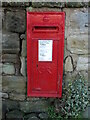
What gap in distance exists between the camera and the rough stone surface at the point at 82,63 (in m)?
3.46

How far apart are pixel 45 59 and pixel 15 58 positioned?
17.1 inches

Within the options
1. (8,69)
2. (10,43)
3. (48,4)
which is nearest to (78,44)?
(48,4)

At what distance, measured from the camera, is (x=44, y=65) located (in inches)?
133

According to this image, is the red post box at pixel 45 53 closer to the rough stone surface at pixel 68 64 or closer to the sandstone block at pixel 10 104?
the rough stone surface at pixel 68 64

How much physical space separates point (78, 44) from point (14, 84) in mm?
1054

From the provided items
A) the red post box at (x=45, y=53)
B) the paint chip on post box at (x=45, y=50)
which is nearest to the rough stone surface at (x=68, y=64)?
the red post box at (x=45, y=53)

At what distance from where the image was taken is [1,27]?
3420 millimetres

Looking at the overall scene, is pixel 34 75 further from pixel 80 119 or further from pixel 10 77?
pixel 80 119

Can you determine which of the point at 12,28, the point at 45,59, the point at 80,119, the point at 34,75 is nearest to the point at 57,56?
the point at 45,59

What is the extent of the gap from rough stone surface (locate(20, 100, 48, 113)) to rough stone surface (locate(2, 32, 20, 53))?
2.58 ft

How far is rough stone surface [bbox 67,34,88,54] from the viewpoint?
340 centimetres

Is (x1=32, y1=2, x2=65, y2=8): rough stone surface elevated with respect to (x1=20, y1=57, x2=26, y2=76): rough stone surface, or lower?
elevated

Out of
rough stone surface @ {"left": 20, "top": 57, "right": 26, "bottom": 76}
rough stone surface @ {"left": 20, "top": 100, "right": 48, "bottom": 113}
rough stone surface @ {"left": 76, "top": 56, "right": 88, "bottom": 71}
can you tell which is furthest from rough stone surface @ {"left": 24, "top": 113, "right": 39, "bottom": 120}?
rough stone surface @ {"left": 76, "top": 56, "right": 88, "bottom": 71}

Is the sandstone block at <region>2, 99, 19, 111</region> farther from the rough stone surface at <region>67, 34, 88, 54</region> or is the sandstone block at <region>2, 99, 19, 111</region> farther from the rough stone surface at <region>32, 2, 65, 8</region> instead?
the rough stone surface at <region>32, 2, 65, 8</region>
